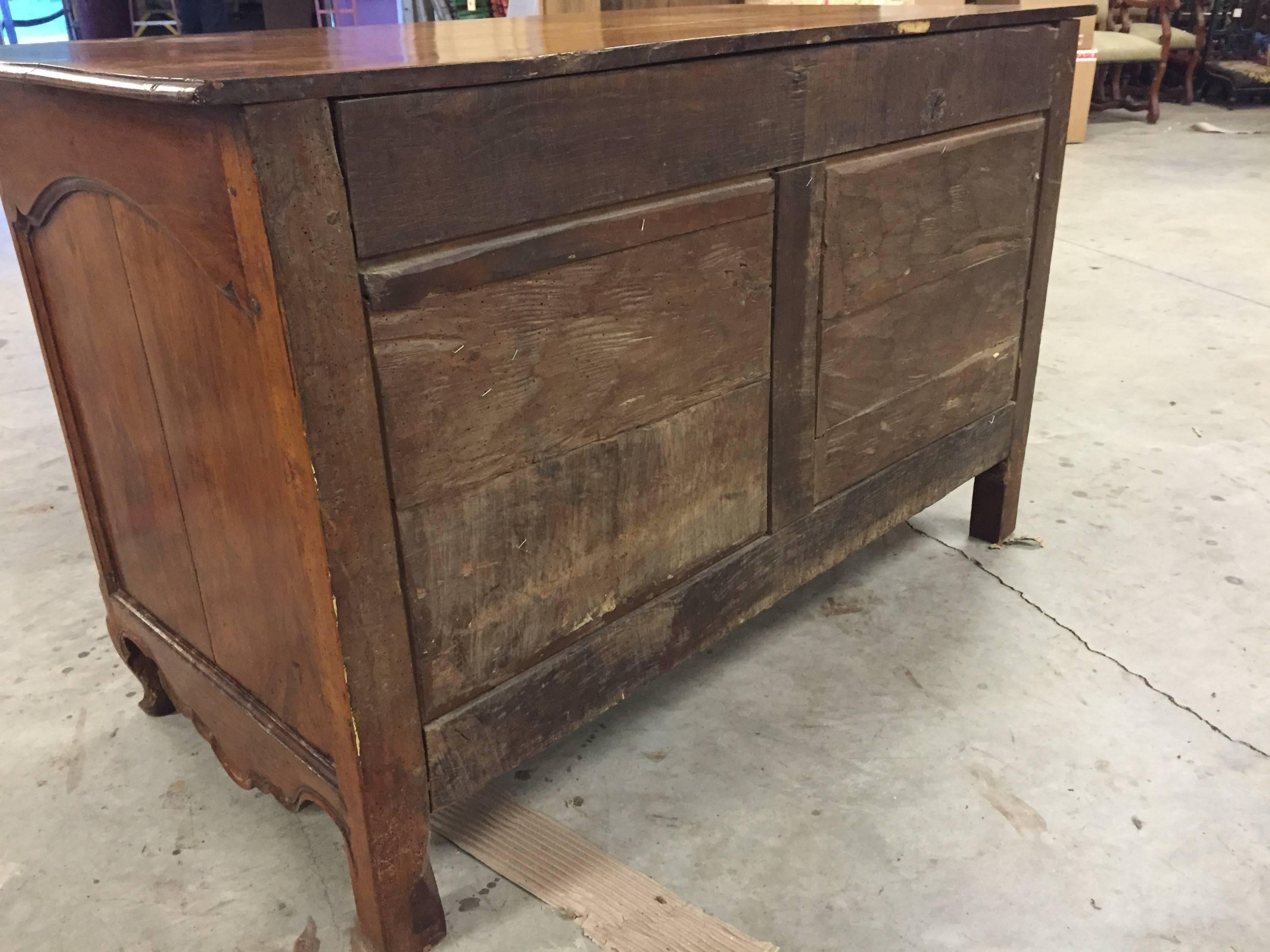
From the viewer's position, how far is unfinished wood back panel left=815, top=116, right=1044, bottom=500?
1.43 metres

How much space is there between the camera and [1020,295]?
5.94 ft

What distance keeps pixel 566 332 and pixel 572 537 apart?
24cm

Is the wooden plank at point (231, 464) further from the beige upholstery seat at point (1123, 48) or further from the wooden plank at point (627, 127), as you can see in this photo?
the beige upholstery seat at point (1123, 48)

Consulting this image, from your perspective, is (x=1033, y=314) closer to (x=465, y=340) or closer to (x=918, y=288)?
(x=918, y=288)

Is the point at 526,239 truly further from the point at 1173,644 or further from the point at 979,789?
the point at 1173,644

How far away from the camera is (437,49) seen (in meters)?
1.09

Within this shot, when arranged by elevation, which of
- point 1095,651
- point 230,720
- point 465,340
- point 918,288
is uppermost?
point 465,340

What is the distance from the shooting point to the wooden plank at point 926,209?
1.40 metres

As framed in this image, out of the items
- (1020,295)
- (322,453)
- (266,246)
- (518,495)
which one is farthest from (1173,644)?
(266,246)

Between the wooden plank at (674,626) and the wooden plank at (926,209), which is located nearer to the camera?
the wooden plank at (674,626)

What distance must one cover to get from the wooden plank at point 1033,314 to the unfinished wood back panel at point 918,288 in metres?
0.03

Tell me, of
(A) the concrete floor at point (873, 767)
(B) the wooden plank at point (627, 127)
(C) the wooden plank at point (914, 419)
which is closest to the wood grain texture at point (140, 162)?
(B) the wooden plank at point (627, 127)

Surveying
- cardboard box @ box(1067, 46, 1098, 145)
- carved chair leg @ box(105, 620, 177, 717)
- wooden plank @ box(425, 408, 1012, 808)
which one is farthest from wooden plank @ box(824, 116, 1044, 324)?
cardboard box @ box(1067, 46, 1098, 145)

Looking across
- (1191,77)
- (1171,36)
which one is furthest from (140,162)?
(1191,77)
